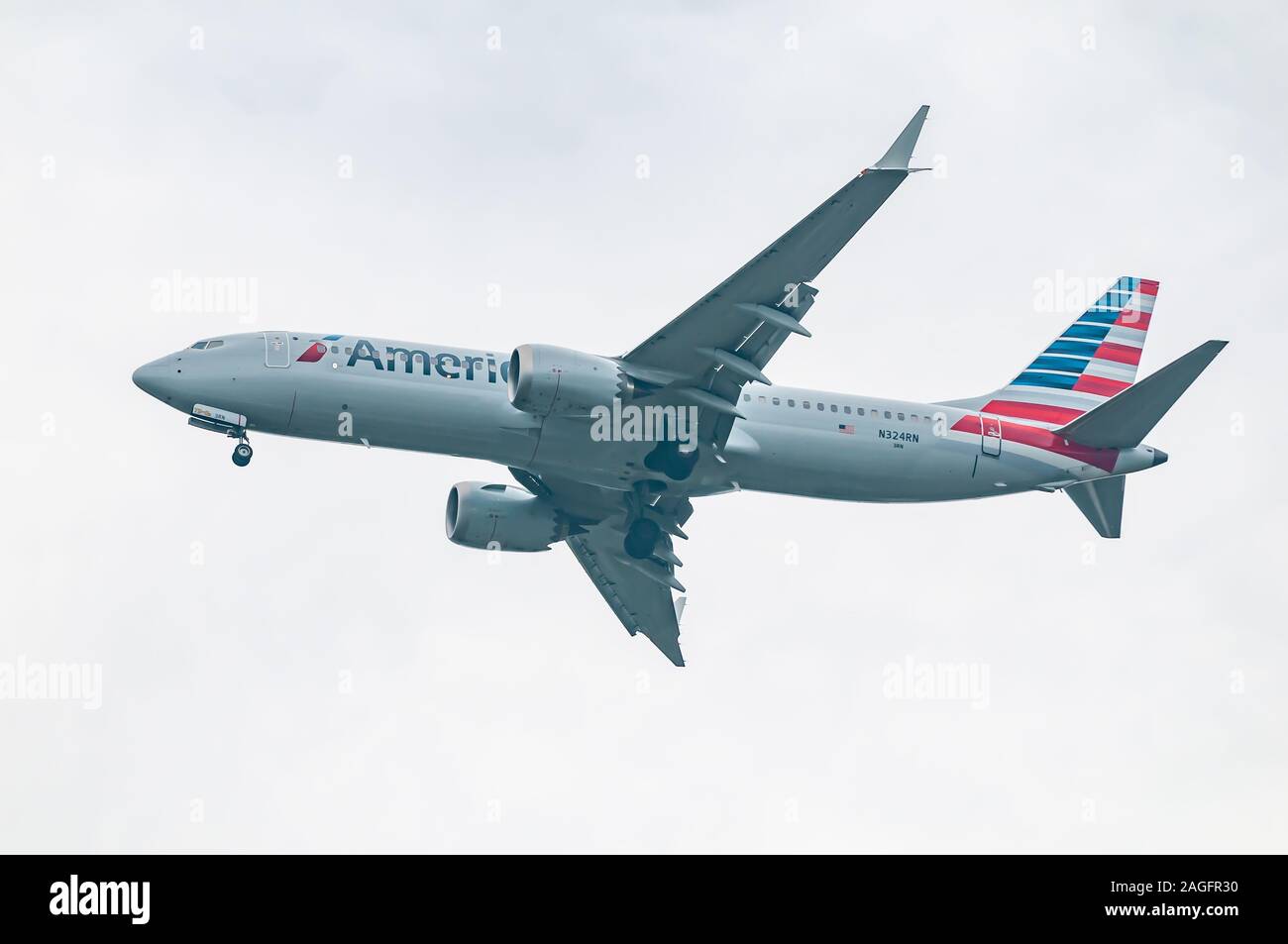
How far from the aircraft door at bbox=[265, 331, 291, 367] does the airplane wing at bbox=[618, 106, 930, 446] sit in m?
9.34

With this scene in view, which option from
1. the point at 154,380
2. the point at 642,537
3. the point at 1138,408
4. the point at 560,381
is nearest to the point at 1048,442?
the point at 1138,408

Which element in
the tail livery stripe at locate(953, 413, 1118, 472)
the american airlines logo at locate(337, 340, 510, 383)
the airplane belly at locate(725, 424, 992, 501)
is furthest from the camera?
the tail livery stripe at locate(953, 413, 1118, 472)

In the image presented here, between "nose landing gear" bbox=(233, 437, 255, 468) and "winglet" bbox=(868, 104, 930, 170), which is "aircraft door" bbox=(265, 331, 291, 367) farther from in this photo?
"winglet" bbox=(868, 104, 930, 170)

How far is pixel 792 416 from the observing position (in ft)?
156

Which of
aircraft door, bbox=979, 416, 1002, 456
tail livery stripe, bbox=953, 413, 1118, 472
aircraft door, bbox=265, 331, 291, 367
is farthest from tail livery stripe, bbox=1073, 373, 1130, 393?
aircraft door, bbox=265, 331, 291, 367

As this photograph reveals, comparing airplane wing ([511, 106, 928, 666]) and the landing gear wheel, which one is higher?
airplane wing ([511, 106, 928, 666])

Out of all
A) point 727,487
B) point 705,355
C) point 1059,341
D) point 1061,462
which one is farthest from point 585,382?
point 1059,341

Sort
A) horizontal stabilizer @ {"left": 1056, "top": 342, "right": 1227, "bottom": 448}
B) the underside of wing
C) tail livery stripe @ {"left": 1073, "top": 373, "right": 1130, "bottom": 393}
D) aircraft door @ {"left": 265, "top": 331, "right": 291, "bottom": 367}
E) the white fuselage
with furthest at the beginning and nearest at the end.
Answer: the underside of wing, tail livery stripe @ {"left": 1073, "top": 373, "right": 1130, "bottom": 393}, horizontal stabilizer @ {"left": 1056, "top": 342, "right": 1227, "bottom": 448}, aircraft door @ {"left": 265, "top": 331, "right": 291, "bottom": 367}, the white fuselage

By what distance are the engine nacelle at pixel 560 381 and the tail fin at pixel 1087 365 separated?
15.0 metres

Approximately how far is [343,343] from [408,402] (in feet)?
8.59

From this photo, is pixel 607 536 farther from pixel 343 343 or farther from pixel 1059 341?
pixel 1059 341

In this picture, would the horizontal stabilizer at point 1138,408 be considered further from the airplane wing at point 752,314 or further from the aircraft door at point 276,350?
the aircraft door at point 276,350

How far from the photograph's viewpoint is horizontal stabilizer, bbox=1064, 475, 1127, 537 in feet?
165

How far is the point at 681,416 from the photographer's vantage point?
45719 mm
